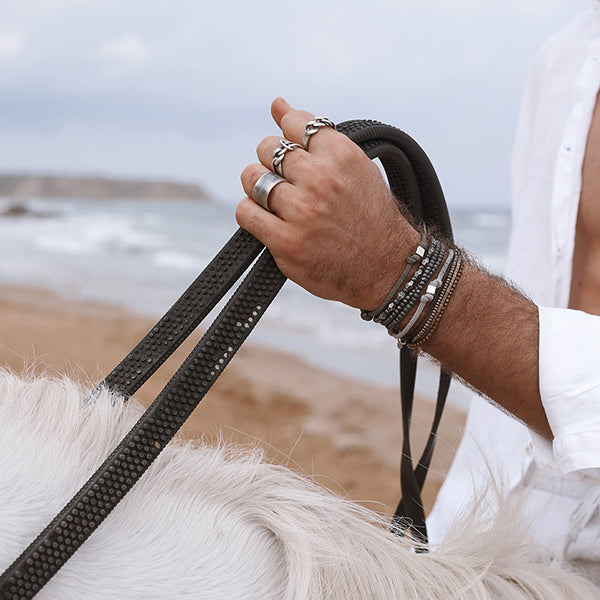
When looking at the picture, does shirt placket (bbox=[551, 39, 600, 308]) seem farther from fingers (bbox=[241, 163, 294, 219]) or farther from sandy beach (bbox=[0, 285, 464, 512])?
sandy beach (bbox=[0, 285, 464, 512])

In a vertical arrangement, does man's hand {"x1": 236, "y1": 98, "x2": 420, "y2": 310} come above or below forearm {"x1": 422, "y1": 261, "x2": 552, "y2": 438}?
above

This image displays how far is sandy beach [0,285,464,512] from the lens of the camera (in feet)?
10.5

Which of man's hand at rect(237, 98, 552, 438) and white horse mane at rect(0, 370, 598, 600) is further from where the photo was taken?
man's hand at rect(237, 98, 552, 438)

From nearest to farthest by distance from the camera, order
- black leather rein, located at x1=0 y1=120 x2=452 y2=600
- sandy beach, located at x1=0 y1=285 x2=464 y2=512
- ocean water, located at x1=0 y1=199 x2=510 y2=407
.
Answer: black leather rein, located at x1=0 y1=120 x2=452 y2=600
sandy beach, located at x1=0 y1=285 x2=464 y2=512
ocean water, located at x1=0 y1=199 x2=510 y2=407

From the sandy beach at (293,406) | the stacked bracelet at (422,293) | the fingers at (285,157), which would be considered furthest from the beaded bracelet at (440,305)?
the sandy beach at (293,406)

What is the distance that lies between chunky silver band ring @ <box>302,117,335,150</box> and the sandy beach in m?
1.95

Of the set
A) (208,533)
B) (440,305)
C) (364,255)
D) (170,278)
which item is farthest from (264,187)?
(170,278)

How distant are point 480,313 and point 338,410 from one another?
337cm

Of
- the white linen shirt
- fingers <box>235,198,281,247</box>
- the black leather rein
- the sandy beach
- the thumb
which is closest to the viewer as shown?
the black leather rein

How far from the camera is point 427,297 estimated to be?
2.19 feet

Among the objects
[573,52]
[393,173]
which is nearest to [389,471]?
[573,52]

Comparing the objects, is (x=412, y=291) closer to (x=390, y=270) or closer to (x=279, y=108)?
(x=390, y=270)

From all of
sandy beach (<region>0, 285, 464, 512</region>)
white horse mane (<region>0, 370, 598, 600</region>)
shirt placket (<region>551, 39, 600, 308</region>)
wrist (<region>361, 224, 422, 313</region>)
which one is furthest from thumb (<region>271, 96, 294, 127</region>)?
sandy beach (<region>0, 285, 464, 512</region>)

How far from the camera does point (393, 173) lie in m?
0.80
